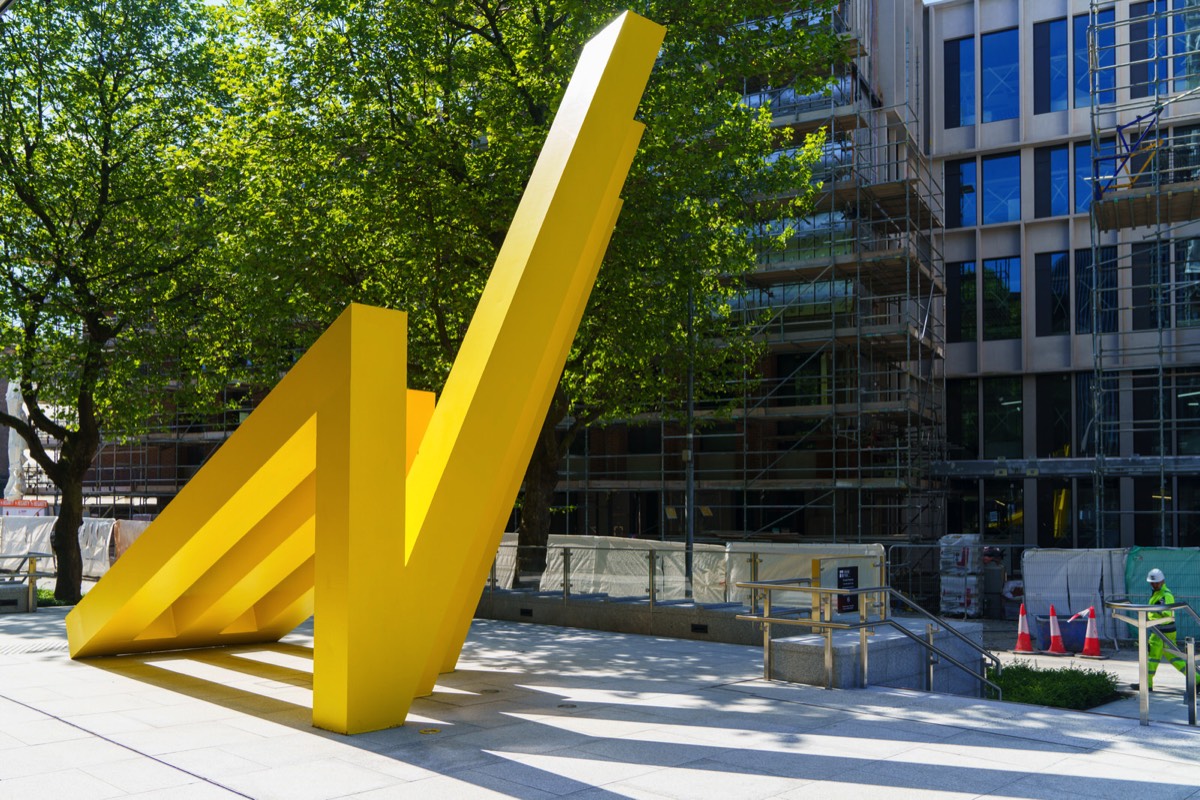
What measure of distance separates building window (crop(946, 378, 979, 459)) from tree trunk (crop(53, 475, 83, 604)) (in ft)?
81.1

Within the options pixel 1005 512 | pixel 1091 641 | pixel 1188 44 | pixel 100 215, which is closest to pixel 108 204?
pixel 100 215

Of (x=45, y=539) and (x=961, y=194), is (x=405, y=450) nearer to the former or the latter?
(x=45, y=539)

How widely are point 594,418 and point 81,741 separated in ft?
46.7

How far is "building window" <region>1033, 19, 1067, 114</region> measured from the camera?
33.2 metres

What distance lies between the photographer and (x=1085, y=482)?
31.5m

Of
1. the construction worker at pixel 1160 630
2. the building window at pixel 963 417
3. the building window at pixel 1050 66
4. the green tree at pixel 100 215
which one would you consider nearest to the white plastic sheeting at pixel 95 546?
the green tree at pixel 100 215

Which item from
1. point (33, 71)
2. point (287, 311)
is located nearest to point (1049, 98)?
point (287, 311)

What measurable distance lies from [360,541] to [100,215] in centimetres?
1521

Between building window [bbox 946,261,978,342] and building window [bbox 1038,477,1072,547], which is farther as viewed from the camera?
building window [bbox 946,261,978,342]

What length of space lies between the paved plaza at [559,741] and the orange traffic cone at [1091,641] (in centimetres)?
853

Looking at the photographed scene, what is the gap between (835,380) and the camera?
26844mm

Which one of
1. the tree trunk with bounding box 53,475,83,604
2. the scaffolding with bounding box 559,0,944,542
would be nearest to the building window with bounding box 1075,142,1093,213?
the scaffolding with bounding box 559,0,944,542

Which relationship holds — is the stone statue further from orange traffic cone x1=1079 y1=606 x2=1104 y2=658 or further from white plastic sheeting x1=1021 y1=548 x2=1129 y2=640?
orange traffic cone x1=1079 y1=606 x2=1104 y2=658

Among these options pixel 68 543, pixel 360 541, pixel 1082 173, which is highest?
pixel 1082 173
